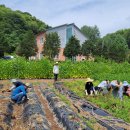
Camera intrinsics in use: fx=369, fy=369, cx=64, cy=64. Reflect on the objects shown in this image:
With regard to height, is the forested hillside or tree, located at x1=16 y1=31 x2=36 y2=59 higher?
the forested hillside

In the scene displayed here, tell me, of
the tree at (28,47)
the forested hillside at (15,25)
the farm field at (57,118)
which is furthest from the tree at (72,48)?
the farm field at (57,118)

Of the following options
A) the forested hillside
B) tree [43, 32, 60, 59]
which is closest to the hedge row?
tree [43, 32, 60, 59]

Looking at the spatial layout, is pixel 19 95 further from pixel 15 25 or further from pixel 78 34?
pixel 15 25

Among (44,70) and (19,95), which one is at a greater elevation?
(44,70)

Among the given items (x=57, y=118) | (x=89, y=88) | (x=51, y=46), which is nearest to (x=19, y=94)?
(x=57, y=118)

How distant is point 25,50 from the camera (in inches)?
1742

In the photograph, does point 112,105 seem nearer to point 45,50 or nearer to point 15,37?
point 45,50

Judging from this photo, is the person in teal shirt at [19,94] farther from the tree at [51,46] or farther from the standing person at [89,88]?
the tree at [51,46]

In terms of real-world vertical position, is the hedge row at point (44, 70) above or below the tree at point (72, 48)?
below

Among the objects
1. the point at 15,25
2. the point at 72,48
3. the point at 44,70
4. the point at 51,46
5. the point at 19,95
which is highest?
the point at 15,25

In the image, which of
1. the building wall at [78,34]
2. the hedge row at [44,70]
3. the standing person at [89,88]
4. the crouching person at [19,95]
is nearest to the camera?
the crouching person at [19,95]

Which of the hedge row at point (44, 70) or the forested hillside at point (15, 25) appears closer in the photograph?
the hedge row at point (44, 70)

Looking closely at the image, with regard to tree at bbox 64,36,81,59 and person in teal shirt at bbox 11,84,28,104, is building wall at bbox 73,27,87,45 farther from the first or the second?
person in teal shirt at bbox 11,84,28,104

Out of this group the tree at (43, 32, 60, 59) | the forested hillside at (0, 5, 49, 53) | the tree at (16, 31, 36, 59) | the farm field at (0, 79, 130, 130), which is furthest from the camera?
the forested hillside at (0, 5, 49, 53)
